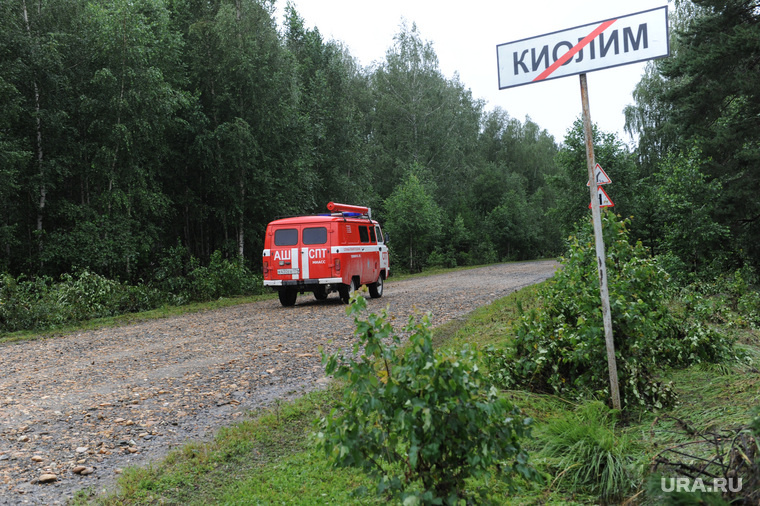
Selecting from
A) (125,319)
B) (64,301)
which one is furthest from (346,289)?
(64,301)

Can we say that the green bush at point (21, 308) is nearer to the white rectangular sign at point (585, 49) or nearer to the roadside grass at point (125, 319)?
the roadside grass at point (125, 319)

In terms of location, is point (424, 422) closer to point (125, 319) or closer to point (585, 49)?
point (585, 49)

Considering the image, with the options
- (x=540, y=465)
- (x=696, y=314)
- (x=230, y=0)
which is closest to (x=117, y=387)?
(x=540, y=465)

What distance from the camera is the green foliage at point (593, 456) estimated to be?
3215 millimetres

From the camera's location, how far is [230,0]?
27.2 metres

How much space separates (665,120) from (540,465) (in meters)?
37.7

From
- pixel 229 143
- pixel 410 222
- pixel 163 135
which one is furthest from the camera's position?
pixel 410 222

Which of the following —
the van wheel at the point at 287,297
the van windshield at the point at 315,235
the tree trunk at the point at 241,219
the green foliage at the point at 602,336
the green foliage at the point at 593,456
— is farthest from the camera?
the tree trunk at the point at 241,219

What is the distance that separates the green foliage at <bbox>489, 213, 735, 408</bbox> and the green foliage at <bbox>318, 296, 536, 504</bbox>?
2.15 m

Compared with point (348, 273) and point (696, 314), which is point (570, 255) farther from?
point (348, 273)

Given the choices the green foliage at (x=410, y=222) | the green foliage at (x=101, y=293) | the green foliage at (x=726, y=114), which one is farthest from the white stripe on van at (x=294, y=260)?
the green foliage at (x=410, y=222)

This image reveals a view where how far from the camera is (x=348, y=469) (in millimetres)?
3801

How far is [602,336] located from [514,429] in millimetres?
2230

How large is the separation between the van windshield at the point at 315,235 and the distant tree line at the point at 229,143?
791 cm
